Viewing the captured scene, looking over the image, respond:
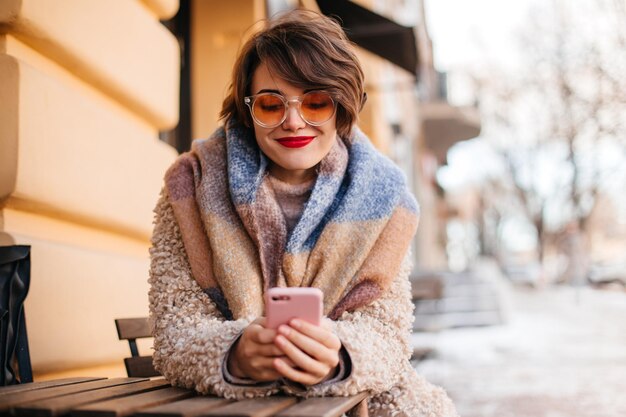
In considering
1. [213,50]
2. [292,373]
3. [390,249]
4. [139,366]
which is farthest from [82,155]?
[213,50]

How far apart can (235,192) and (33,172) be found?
37.4 inches

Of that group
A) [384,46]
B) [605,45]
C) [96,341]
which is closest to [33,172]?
[96,341]

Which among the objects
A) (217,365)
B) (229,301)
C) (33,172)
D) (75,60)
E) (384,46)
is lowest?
(217,365)

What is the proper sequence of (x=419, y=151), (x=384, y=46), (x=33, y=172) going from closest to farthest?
1. (x=33, y=172)
2. (x=384, y=46)
3. (x=419, y=151)

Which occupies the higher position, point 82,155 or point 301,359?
point 82,155

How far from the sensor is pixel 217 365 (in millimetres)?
1764

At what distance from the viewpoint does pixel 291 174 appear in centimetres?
226

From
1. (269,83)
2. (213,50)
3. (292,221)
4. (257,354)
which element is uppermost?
(213,50)

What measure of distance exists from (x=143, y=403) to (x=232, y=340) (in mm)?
301

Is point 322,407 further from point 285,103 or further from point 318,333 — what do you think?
point 285,103

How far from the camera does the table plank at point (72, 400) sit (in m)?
1.47

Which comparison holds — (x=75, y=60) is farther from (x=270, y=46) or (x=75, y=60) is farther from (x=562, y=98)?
(x=562, y=98)

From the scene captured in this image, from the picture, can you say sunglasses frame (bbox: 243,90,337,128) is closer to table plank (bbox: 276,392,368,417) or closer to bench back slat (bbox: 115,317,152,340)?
table plank (bbox: 276,392,368,417)

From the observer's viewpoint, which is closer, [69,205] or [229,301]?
[229,301]
